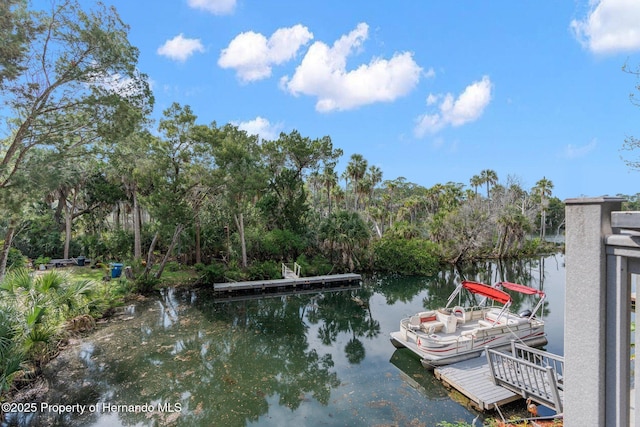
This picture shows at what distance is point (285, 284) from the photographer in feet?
70.4

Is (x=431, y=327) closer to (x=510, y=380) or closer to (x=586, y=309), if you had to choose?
(x=510, y=380)

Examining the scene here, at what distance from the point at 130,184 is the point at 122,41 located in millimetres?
14142

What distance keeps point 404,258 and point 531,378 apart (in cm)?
1798

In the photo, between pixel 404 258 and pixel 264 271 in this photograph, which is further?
pixel 404 258

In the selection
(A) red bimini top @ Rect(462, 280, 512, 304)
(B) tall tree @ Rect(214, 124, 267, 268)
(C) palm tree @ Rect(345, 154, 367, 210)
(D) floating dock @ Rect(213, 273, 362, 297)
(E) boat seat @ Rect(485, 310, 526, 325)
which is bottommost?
(D) floating dock @ Rect(213, 273, 362, 297)

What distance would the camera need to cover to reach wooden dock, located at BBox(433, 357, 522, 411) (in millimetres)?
8281

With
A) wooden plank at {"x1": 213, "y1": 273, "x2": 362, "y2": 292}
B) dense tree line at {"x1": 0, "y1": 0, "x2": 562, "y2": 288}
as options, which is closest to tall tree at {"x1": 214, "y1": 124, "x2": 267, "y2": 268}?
dense tree line at {"x1": 0, "y1": 0, "x2": 562, "y2": 288}

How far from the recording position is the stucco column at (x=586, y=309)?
3680 millimetres

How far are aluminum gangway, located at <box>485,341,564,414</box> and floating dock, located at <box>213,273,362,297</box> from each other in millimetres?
14225

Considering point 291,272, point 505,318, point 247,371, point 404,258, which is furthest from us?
point 404,258

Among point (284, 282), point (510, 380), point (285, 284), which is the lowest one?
point (510, 380)

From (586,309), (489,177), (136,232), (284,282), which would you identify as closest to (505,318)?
(586,309)

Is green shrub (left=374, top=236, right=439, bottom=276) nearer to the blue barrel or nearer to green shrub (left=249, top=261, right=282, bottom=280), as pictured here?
green shrub (left=249, top=261, right=282, bottom=280)

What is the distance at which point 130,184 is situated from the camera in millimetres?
22062
